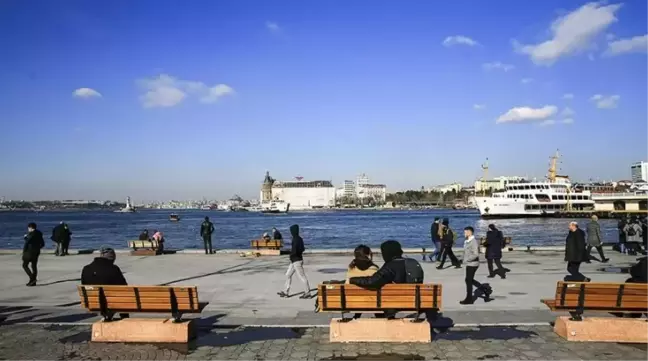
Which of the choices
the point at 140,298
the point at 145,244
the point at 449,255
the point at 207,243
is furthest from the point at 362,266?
the point at 145,244

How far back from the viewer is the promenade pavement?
9883 millimetres

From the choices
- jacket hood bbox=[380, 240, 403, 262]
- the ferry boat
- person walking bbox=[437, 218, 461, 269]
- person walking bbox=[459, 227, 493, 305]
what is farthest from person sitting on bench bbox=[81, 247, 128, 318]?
the ferry boat

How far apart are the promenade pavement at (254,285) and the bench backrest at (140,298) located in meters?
1.54

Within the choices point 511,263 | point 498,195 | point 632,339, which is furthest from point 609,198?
point 632,339

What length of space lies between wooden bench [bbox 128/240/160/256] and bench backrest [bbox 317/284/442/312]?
17.6m

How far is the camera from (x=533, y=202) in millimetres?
107375

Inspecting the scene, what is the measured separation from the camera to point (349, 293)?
7918 millimetres

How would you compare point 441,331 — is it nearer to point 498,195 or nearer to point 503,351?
point 503,351

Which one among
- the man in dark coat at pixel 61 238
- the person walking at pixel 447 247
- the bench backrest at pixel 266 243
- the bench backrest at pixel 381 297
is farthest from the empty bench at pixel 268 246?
the bench backrest at pixel 381 297

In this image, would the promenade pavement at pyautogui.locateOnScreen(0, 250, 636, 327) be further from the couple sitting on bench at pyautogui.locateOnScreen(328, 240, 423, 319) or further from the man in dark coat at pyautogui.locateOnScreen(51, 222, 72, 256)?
the couple sitting on bench at pyautogui.locateOnScreen(328, 240, 423, 319)

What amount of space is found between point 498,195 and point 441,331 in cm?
11096

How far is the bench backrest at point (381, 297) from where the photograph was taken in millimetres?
7832

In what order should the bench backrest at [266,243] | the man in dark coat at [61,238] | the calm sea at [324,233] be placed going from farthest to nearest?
the calm sea at [324,233]
the man in dark coat at [61,238]
the bench backrest at [266,243]

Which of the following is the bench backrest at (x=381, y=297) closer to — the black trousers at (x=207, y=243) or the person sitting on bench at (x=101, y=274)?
the person sitting on bench at (x=101, y=274)
